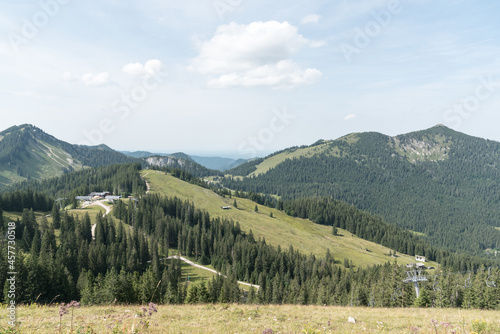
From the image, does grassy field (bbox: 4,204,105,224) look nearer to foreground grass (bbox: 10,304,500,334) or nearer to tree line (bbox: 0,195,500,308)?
tree line (bbox: 0,195,500,308)

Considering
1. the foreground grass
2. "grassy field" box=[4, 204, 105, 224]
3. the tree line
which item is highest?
the foreground grass

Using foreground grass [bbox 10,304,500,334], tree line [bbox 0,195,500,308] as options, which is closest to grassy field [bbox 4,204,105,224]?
tree line [bbox 0,195,500,308]

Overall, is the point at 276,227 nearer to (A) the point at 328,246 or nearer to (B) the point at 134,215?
(A) the point at 328,246

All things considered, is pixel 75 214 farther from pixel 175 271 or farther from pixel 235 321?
pixel 235 321

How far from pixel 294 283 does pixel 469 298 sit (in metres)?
54.6

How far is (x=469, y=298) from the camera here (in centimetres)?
6662

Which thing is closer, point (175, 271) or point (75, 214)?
point (175, 271)

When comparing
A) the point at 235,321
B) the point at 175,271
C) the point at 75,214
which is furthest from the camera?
the point at 75,214

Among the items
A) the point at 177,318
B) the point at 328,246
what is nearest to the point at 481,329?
the point at 177,318

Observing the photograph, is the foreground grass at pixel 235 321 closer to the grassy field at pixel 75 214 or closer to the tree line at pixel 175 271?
the tree line at pixel 175 271

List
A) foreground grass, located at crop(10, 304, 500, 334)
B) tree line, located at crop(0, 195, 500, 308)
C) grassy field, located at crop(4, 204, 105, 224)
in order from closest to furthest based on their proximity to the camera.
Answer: foreground grass, located at crop(10, 304, 500, 334) < tree line, located at crop(0, 195, 500, 308) < grassy field, located at crop(4, 204, 105, 224)

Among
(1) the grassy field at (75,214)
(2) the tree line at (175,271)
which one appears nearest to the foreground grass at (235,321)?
(2) the tree line at (175,271)

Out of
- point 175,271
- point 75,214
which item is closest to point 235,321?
point 175,271

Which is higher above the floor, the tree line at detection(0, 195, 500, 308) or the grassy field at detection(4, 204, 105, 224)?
the grassy field at detection(4, 204, 105, 224)
